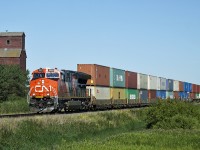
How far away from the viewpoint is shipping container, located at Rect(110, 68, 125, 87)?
51.5 metres

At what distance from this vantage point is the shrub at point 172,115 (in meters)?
28.3

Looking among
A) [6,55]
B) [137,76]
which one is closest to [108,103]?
[137,76]

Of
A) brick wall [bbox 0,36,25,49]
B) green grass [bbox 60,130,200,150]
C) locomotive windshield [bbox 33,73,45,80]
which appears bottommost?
green grass [bbox 60,130,200,150]

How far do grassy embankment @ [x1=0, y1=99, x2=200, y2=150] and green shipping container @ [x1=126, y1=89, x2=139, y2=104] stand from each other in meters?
19.6

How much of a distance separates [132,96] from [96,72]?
48.2 ft

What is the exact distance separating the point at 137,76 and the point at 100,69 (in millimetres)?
15747

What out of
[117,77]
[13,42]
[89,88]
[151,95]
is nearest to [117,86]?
[117,77]

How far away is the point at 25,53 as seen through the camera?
10612 cm

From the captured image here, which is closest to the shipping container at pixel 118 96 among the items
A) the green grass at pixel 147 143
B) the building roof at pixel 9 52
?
the green grass at pixel 147 143

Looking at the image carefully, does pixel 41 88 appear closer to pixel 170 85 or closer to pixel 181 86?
pixel 170 85

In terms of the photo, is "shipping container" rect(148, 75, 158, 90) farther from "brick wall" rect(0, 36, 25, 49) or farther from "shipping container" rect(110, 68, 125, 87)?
"brick wall" rect(0, 36, 25, 49)

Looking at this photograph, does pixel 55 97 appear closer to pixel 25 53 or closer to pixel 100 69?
pixel 100 69

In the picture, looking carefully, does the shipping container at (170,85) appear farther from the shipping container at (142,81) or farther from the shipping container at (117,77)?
the shipping container at (117,77)

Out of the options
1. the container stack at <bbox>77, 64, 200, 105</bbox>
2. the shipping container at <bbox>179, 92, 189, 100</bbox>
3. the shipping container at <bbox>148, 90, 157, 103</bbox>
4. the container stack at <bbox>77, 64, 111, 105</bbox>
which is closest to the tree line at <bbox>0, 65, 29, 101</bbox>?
the container stack at <bbox>77, 64, 200, 105</bbox>
